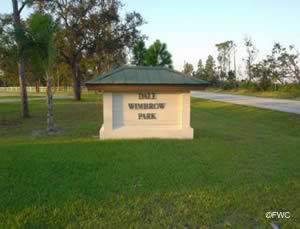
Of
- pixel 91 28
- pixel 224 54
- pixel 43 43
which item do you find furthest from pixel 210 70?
pixel 43 43

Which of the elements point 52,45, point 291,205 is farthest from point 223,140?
point 52,45

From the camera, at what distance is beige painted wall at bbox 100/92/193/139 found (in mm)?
8609

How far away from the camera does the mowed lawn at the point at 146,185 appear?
3820 millimetres

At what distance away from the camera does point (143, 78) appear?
8.61m

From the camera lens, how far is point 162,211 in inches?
157

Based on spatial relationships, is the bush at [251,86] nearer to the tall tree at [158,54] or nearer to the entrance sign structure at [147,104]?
the tall tree at [158,54]

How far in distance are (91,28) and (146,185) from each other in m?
26.3

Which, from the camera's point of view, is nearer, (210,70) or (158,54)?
(158,54)

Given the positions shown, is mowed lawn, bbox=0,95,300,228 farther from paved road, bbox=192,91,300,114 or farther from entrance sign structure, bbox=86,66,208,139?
paved road, bbox=192,91,300,114

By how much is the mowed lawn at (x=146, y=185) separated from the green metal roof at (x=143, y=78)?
1.63 metres

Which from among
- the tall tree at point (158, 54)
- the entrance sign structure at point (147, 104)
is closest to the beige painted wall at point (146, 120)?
the entrance sign structure at point (147, 104)

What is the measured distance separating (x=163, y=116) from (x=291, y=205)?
502 centimetres

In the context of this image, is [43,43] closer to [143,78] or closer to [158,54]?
[143,78]

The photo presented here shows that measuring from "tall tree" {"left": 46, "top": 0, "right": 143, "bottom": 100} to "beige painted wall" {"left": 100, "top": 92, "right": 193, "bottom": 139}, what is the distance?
71.9 ft
